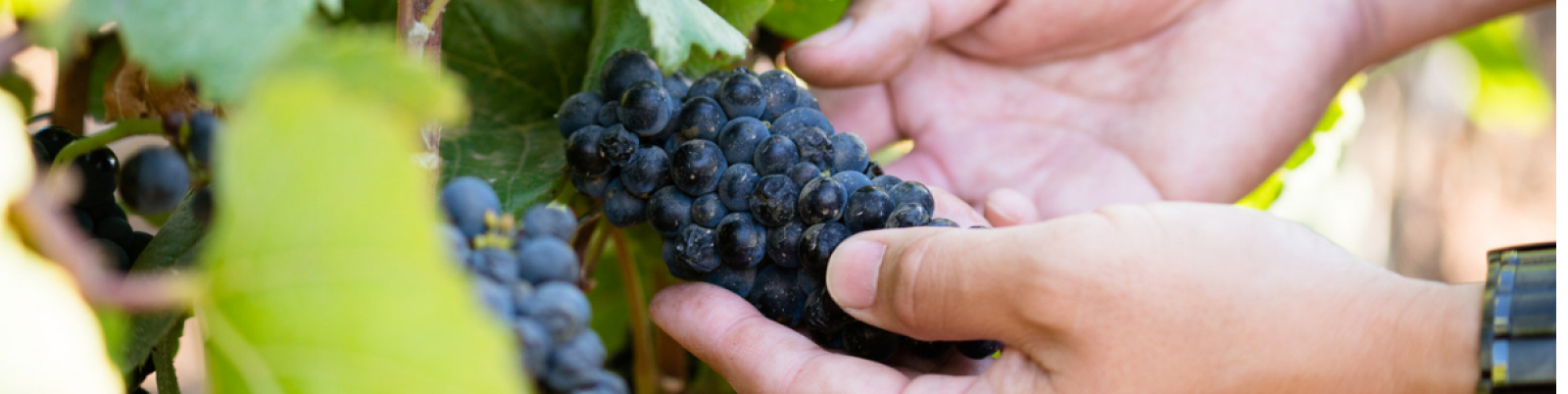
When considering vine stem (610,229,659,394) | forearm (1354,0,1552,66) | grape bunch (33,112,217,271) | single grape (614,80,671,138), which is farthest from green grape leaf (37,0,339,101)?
forearm (1354,0,1552,66)

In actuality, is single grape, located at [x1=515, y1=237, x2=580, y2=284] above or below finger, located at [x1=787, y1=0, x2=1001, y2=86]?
below

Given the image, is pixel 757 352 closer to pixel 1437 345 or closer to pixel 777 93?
pixel 777 93

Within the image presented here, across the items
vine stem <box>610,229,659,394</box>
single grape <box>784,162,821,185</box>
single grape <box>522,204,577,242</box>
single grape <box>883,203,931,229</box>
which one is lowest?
vine stem <box>610,229,659,394</box>

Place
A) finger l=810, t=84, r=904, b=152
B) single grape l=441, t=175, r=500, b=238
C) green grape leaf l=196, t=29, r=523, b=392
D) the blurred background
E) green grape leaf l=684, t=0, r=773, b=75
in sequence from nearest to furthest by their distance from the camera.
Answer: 1. green grape leaf l=196, t=29, r=523, b=392
2. single grape l=441, t=175, r=500, b=238
3. green grape leaf l=684, t=0, r=773, b=75
4. finger l=810, t=84, r=904, b=152
5. the blurred background

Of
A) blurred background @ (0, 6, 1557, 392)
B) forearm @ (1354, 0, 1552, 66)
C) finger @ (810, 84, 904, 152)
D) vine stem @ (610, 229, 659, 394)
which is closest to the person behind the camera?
vine stem @ (610, 229, 659, 394)

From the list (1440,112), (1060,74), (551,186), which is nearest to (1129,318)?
(551,186)

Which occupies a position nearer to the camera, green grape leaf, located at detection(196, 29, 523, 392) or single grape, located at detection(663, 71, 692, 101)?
green grape leaf, located at detection(196, 29, 523, 392)

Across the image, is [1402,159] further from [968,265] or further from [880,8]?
[968,265]

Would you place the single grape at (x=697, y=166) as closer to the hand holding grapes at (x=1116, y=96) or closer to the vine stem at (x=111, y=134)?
the vine stem at (x=111, y=134)

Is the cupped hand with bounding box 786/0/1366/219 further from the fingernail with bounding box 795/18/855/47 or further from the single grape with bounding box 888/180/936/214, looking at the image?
the single grape with bounding box 888/180/936/214
